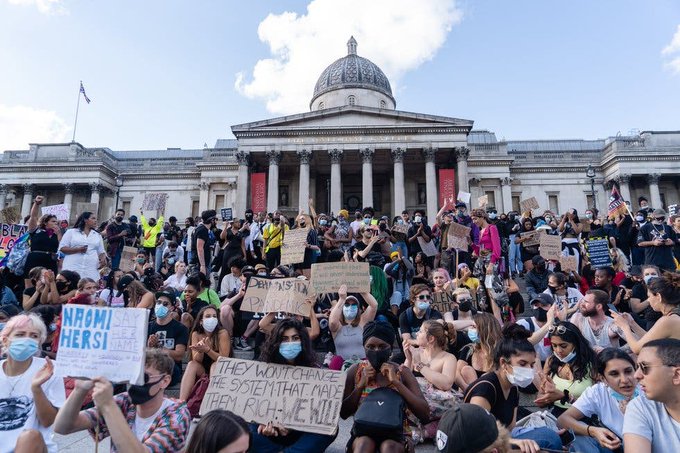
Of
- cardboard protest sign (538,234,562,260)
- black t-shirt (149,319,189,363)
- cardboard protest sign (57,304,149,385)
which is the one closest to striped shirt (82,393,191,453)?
cardboard protest sign (57,304,149,385)

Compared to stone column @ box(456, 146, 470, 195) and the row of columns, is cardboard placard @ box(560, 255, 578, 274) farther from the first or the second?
stone column @ box(456, 146, 470, 195)

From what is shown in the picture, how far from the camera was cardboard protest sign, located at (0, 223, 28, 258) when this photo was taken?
33.7 feet

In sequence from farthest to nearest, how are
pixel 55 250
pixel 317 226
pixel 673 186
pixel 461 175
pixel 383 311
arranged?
pixel 673 186, pixel 461 175, pixel 317 226, pixel 55 250, pixel 383 311

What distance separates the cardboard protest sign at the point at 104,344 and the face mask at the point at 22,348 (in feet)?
2.34

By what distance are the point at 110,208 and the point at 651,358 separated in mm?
47076

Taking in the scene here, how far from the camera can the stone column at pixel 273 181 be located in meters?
33.2

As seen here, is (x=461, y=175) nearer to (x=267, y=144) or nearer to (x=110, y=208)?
(x=267, y=144)

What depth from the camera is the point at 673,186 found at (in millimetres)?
40688

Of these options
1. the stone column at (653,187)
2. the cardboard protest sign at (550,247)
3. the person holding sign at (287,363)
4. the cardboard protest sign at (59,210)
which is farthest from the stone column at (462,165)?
the person holding sign at (287,363)

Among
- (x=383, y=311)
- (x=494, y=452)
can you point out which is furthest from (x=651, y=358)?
(x=383, y=311)

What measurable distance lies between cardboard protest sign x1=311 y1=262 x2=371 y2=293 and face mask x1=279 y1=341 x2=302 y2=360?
223 centimetres

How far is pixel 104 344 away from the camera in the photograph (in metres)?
2.92

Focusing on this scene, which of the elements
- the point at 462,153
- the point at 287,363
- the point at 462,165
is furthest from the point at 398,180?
the point at 287,363

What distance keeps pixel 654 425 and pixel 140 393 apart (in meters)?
3.47
